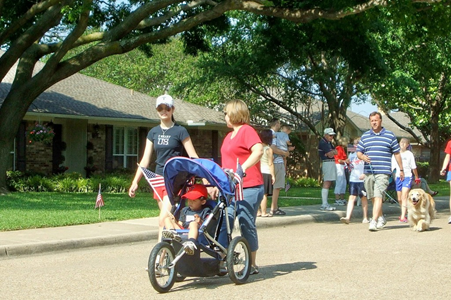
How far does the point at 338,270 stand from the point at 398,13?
9.01 m

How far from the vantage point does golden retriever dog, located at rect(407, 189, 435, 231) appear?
41.6 feet

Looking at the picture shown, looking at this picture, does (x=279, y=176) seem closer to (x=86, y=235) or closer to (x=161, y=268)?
(x=86, y=235)

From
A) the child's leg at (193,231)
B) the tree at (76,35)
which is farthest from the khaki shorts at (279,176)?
the child's leg at (193,231)

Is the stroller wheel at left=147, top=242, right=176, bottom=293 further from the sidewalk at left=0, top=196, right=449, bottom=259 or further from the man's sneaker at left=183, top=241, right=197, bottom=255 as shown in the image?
the sidewalk at left=0, top=196, right=449, bottom=259

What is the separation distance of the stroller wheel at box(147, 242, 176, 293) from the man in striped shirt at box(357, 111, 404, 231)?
6315mm

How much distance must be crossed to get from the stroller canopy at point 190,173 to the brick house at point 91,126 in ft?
53.8

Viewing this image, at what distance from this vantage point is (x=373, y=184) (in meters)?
12.9

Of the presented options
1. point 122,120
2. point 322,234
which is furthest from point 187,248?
point 122,120

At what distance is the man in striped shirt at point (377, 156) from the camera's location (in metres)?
12.6

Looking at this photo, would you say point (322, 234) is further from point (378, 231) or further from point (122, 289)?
point (122, 289)

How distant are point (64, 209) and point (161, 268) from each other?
881 centimetres

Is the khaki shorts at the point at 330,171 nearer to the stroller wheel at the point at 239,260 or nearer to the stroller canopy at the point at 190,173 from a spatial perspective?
the stroller wheel at the point at 239,260

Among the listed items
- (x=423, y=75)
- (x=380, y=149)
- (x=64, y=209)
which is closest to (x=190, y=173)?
(x=380, y=149)

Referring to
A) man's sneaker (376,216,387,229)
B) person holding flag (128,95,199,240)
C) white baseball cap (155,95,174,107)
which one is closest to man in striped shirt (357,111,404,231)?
man's sneaker (376,216,387,229)
